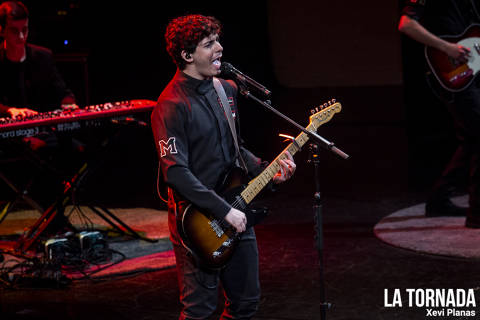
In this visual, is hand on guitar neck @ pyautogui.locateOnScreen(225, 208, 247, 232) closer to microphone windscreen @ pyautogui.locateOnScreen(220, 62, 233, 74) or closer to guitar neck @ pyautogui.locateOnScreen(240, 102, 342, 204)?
guitar neck @ pyautogui.locateOnScreen(240, 102, 342, 204)

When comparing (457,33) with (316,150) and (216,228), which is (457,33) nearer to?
(316,150)

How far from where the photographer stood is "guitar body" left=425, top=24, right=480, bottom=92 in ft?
20.4

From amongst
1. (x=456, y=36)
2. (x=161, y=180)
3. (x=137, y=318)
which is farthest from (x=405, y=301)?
(x=456, y=36)

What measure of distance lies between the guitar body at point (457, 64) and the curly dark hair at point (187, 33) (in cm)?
304

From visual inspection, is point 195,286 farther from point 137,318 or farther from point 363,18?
point 363,18

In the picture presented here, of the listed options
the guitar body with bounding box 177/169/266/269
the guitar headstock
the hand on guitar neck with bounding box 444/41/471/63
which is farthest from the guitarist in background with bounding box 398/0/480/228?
the guitar body with bounding box 177/169/266/269

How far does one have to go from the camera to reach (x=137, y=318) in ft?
16.2

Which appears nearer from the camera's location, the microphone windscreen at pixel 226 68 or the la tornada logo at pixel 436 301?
the microphone windscreen at pixel 226 68

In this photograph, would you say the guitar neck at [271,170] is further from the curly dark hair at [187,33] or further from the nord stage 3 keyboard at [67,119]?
the nord stage 3 keyboard at [67,119]

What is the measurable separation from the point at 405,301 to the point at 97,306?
1.97 meters

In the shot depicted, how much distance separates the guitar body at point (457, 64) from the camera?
6.23 meters

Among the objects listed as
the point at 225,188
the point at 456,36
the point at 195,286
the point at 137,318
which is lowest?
the point at 137,318

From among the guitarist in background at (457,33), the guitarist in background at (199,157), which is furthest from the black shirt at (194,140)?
the guitarist in background at (457,33)

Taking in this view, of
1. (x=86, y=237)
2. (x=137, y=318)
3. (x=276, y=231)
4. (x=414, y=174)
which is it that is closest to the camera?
(x=137, y=318)
